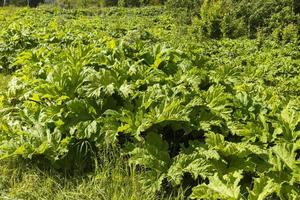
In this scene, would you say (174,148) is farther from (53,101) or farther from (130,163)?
(53,101)

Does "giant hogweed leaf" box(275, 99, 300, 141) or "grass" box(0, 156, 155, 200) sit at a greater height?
"giant hogweed leaf" box(275, 99, 300, 141)

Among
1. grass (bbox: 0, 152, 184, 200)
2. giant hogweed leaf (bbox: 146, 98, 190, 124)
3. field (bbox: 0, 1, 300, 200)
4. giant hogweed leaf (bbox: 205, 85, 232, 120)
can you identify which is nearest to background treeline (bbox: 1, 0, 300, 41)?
field (bbox: 0, 1, 300, 200)

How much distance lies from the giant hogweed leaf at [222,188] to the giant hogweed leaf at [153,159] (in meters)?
0.31

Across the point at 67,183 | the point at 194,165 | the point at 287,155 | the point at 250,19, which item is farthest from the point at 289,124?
the point at 250,19

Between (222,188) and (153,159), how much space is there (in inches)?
23.3

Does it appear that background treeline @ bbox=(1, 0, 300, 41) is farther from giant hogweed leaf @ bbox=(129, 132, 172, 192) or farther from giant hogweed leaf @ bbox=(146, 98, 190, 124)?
giant hogweed leaf @ bbox=(129, 132, 172, 192)

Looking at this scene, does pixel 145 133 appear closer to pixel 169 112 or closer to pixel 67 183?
pixel 169 112

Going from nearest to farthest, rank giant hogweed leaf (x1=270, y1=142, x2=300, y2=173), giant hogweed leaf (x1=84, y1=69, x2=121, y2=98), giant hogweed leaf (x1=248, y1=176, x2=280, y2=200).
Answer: giant hogweed leaf (x1=248, y1=176, x2=280, y2=200), giant hogweed leaf (x1=270, y1=142, x2=300, y2=173), giant hogweed leaf (x1=84, y1=69, x2=121, y2=98)

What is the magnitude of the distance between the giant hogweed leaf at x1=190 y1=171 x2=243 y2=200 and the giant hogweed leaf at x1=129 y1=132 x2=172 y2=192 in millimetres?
306

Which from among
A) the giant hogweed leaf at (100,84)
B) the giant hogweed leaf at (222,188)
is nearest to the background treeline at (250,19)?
the giant hogweed leaf at (100,84)

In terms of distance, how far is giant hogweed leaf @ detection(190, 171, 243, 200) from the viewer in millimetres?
2363

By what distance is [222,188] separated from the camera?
7.92ft

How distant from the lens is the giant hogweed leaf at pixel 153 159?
272cm

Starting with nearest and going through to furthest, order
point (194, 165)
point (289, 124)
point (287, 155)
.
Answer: point (287, 155)
point (194, 165)
point (289, 124)
